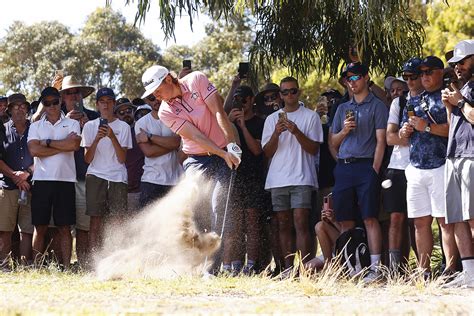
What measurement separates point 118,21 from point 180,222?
3251 cm

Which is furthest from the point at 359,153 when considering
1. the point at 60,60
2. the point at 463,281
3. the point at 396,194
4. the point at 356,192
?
the point at 60,60

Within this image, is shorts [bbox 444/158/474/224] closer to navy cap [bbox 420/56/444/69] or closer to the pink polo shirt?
navy cap [bbox 420/56/444/69]

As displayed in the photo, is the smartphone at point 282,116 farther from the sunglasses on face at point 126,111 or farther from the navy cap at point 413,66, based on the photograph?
the sunglasses on face at point 126,111

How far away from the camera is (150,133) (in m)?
11.4

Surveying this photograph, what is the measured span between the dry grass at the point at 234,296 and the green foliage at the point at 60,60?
93.6 feet

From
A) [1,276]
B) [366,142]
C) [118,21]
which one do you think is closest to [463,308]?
[366,142]

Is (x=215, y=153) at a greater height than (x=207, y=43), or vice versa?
(x=207, y=43)

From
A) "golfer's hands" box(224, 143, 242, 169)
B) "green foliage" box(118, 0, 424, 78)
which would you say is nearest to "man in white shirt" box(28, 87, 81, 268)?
"green foliage" box(118, 0, 424, 78)

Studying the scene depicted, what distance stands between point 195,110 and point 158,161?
6.91 ft

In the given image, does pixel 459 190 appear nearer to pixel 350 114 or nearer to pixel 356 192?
pixel 356 192

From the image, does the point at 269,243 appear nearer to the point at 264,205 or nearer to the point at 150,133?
the point at 264,205

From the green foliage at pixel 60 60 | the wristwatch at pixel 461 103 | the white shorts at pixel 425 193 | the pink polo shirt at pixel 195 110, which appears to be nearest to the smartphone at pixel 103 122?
the pink polo shirt at pixel 195 110

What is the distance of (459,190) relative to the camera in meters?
8.35

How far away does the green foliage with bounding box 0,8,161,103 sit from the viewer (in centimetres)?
3694
